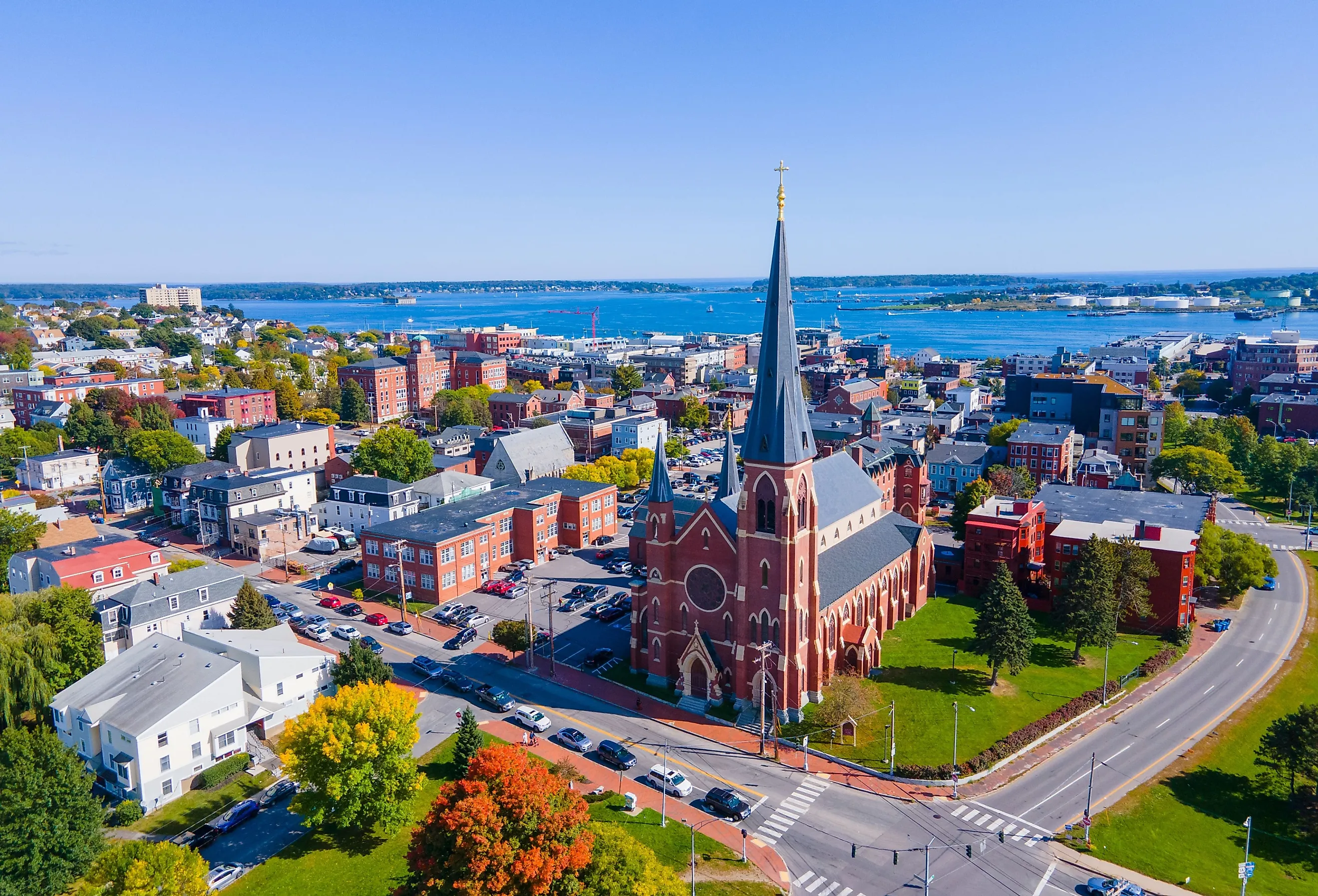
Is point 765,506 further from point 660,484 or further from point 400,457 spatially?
point 400,457

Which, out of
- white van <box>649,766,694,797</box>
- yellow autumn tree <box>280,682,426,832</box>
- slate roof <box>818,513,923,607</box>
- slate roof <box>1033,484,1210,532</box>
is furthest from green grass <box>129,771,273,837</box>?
slate roof <box>1033,484,1210,532</box>

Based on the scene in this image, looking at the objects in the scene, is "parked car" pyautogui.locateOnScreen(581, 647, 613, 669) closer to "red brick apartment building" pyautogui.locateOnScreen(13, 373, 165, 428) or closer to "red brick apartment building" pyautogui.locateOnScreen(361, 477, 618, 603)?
"red brick apartment building" pyautogui.locateOnScreen(361, 477, 618, 603)

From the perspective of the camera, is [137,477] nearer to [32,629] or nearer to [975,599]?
[32,629]

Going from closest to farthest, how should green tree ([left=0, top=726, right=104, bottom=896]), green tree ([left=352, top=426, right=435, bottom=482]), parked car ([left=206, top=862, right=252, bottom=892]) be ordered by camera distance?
green tree ([left=0, top=726, right=104, bottom=896])
parked car ([left=206, top=862, right=252, bottom=892])
green tree ([left=352, top=426, right=435, bottom=482])

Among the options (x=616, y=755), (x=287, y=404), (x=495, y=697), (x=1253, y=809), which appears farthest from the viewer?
(x=287, y=404)

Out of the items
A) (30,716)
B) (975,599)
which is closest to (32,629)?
(30,716)

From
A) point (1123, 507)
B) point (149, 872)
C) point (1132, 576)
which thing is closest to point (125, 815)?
point (149, 872)
